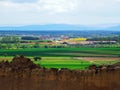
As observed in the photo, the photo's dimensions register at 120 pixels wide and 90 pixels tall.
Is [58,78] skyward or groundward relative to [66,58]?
skyward

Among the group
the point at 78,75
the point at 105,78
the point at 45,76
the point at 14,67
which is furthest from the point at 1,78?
the point at 105,78

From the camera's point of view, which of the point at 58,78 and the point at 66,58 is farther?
the point at 66,58

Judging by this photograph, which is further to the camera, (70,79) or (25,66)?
(25,66)

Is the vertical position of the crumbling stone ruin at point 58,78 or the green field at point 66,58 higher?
the crumbling stone ruin at point 58,78

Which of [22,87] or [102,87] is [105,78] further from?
[22,87]

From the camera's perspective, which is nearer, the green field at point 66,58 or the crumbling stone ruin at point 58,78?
the crumbling stone ruin at point 58,78

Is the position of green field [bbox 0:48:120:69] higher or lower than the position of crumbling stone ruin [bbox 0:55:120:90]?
lower

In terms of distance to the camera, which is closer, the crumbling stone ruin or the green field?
the crumbling stone ruin
